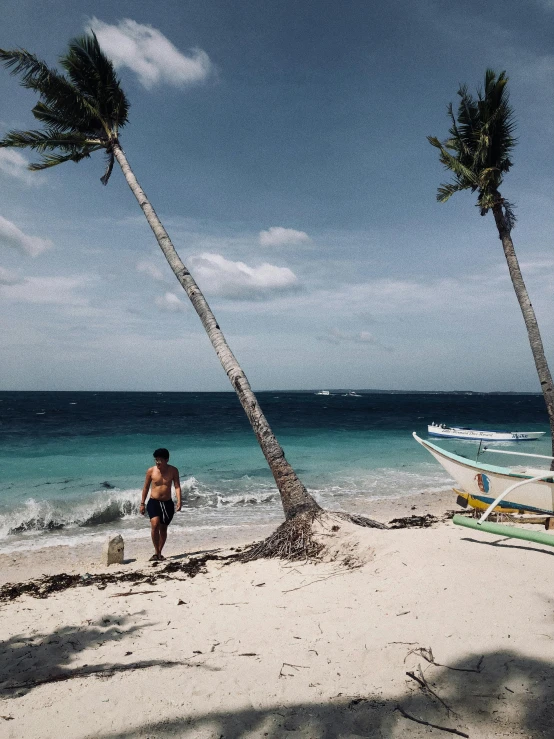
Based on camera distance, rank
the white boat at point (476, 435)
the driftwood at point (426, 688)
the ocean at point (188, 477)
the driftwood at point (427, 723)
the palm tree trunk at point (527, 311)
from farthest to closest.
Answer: the white boat at point (476, 435), the palm tree trunk at point (527, 311), the ocean at point (188, 477), the driftwood at point (426, 688), the driftwood at point (427, 723)

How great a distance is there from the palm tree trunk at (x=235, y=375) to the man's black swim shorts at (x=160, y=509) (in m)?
1.95

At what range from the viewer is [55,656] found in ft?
12.9

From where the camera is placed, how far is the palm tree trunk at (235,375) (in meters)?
7.02

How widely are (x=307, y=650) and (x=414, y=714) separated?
1145 millimetres

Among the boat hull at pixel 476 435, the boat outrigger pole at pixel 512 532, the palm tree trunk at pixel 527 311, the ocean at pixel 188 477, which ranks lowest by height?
the ocean at pixel 188 477

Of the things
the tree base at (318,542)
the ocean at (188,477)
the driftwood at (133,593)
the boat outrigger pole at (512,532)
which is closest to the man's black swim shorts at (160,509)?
the tree base at (318,542)

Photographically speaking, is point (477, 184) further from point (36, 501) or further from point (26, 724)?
point (36, 501)

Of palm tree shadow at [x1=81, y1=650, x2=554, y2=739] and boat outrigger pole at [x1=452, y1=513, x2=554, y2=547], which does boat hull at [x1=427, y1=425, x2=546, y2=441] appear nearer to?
boat outrigger pole at [x1=452, y1=513, x2=554, y2=547]

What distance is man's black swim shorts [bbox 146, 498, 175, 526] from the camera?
24.0 feet

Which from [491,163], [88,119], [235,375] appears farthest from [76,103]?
[491,163]

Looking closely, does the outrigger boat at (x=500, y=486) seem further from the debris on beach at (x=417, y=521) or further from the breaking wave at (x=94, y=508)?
the breaking wave at (x=94, y=508)

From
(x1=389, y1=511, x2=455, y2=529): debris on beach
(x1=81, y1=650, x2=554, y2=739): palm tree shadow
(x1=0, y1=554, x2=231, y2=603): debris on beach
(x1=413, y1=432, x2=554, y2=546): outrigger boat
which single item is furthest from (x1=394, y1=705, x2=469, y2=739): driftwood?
(x1=389, y1=511, x2=455, y2=529): debris on beach

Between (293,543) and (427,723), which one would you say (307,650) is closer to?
(427,723)

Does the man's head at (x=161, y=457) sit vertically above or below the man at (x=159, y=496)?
above
